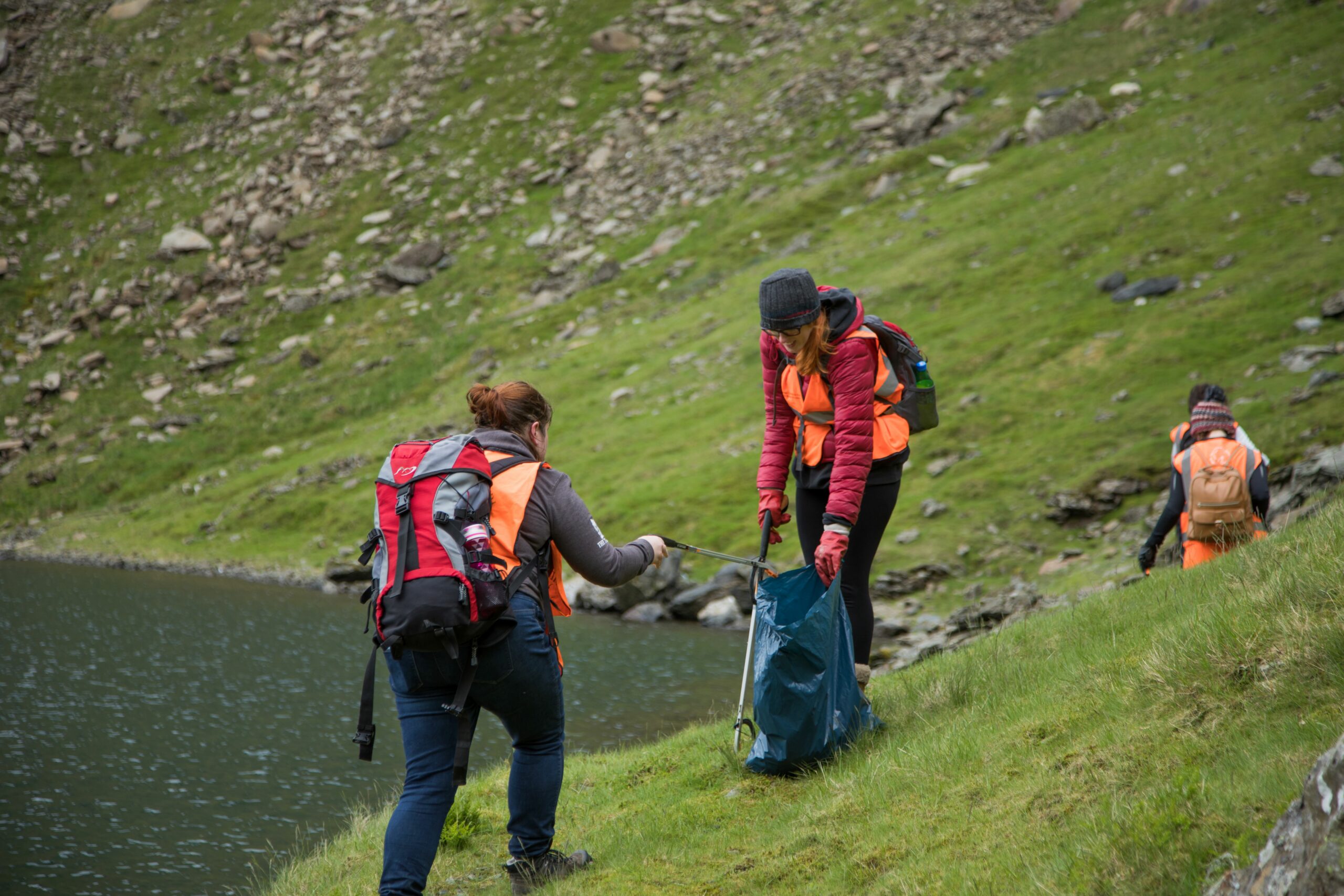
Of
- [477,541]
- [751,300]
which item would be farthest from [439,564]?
[751,300]

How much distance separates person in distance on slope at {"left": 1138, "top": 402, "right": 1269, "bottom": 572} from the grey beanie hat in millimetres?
5466

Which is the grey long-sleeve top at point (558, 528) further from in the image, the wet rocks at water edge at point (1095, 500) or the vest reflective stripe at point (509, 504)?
the wet rocks at water edge at point (1095, 500)

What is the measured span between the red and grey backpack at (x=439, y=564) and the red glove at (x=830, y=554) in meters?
2.12

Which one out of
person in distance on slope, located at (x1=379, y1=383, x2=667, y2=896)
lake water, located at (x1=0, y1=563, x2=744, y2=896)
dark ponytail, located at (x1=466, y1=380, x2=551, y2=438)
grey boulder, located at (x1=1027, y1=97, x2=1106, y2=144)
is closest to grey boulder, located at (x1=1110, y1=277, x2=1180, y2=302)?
grey boulder, located at (x1=1027, y1=97, x2=1106, y2=144)

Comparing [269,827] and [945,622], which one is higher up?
[269,827]

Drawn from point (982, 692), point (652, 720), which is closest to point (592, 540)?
point (982, 692)

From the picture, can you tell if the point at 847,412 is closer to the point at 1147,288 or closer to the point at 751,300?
the point at 1147,288

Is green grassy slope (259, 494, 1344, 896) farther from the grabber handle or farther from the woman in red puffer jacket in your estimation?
the grabber handle

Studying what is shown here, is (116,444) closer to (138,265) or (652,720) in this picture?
(138,265)

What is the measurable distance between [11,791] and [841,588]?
1179cm

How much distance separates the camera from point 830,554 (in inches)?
252

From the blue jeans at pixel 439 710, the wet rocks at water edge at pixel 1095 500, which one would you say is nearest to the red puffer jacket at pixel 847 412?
the blue jeans at pixel 439 710

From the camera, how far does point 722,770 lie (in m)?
7.51

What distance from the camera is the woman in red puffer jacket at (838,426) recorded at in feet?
21.4
